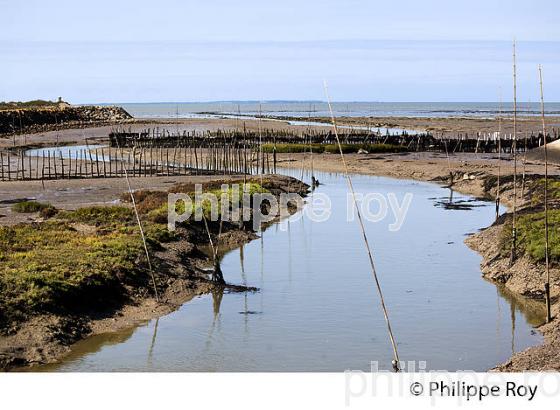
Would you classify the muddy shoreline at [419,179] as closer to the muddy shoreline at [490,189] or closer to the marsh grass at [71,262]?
the muddy shoreline at [490,189]

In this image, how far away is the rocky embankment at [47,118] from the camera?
7463 cm

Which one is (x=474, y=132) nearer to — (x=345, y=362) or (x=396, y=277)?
(x=396, y=277)

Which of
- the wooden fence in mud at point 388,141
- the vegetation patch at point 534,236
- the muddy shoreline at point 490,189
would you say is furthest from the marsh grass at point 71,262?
the wooden fence in mud at point 388,141

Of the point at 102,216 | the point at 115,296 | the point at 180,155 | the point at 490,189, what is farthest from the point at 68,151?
the point at 115,296

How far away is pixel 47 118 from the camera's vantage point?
3361 inches

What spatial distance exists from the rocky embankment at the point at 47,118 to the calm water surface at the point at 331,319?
177ft

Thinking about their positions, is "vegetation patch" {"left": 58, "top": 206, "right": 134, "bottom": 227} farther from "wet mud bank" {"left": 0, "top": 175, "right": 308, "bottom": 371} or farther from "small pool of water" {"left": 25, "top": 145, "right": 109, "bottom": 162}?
"small pool of water" {"left": 25, "top": 145, "right": 109, "bottom": 162}

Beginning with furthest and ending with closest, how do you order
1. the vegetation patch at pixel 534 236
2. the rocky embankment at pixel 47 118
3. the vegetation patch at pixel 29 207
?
the rocky embankment at pixel 47 118 → the vegetation patch at pixel 29 207 → the vegetation patch at pixel 534 236

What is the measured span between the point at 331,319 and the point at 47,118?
75.6m

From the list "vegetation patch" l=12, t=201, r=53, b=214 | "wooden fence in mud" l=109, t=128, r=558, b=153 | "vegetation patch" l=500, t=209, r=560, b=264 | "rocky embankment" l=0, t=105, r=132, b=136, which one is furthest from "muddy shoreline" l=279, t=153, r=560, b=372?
"rocky embankment" l=0, t=105, r=132, b=136

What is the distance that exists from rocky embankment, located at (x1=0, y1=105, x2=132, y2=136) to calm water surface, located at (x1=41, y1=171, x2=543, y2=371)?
177 feet

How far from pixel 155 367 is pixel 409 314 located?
5164 millimetres

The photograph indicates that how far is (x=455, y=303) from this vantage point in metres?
16.1
